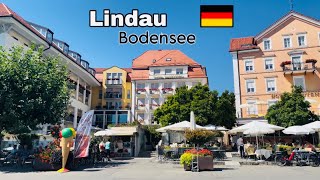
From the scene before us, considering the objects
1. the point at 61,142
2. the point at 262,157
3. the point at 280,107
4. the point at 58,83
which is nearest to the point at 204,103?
the point at 280,107

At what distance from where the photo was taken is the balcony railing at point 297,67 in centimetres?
3890

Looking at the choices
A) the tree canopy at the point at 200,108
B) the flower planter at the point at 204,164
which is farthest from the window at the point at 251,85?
the flower planter at the point at 204,164

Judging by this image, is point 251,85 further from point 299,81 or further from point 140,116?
point 140,116

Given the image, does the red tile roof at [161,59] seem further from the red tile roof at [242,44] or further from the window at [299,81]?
the window at [299,81]

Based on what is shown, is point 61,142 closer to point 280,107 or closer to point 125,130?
point 125,130

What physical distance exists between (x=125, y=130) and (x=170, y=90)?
2508 centimetres

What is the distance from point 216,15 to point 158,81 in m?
46.6

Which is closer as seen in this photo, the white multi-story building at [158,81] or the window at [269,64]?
the window at [269,64]

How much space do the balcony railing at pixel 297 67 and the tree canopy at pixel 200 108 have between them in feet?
31.9

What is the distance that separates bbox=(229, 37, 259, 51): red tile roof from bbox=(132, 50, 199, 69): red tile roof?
1274cm

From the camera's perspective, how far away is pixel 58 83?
19.5 metres

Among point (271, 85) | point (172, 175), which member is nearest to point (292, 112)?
point (271, 85)

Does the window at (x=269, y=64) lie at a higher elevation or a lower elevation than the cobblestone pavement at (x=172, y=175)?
higher

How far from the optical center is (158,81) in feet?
183
